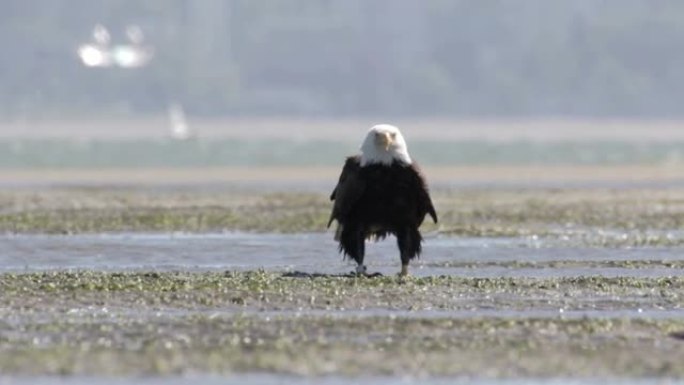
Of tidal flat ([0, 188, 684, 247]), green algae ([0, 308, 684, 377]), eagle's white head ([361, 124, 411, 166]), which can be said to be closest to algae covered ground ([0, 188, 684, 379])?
green algae ([0, 308, 684, 377])

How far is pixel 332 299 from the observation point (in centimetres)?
2569

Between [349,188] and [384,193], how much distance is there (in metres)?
0.42

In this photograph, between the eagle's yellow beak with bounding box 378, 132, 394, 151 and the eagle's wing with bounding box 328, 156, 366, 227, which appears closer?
the eagle's yellow beak with bounding box 378, 132, 394, 151

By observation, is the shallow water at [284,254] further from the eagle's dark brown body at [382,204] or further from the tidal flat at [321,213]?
the tidal flat at [321,213]

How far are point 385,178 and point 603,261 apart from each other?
483 cm

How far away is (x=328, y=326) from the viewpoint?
22906mm

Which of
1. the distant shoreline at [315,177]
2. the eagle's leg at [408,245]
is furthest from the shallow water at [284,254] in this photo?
the distant shoreline at [315,177]

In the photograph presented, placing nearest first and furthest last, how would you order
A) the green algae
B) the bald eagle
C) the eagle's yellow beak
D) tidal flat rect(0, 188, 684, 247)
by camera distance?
the green algae, the eagle's yellow beak, the bald eagle, tidal flat rect(0, 188, 684, 247)

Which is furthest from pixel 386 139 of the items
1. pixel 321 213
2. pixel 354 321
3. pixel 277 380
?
pixel 321 213

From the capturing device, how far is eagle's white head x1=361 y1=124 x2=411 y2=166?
28594 mm

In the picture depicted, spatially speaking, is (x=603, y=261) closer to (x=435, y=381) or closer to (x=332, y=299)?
(x=332, y=299)

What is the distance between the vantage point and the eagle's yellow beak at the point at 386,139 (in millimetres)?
28531

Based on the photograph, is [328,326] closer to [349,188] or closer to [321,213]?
[349,188]

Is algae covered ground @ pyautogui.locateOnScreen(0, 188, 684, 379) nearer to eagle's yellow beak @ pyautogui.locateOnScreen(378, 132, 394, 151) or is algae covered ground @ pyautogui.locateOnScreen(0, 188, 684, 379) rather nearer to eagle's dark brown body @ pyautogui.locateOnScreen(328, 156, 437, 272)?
eagle's dark brown body @ pyautogui.locateOnScreen(328, 156, 437, 272)
